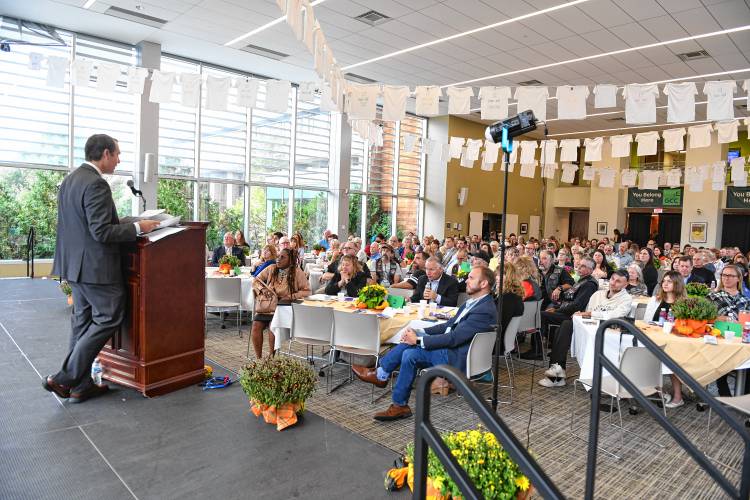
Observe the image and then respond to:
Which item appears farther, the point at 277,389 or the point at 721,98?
the point at 721,98

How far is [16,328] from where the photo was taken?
6.43 metres

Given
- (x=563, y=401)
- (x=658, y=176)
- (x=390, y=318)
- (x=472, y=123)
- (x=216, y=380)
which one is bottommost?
(x=563, y=401)

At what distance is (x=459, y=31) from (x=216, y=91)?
17.5ft

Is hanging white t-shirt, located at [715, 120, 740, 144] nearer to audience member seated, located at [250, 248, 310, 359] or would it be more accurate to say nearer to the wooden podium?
audience member seated, located at [250, 248, 310, 359]

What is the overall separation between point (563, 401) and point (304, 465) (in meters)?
3.20

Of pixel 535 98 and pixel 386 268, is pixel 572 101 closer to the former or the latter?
pixel 535 98

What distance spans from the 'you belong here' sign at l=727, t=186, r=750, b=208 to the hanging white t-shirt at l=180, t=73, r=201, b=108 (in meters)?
19.4

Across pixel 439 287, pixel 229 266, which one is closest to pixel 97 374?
pixel 439 287

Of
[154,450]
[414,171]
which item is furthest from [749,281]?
[414,171]

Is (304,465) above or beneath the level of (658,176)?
beneath

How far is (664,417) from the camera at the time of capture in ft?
6.52

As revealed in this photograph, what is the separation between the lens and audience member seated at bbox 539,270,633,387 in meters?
5.79

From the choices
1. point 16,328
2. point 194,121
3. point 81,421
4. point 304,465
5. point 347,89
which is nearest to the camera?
point 304,465

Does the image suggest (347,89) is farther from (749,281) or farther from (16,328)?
(749,281)
